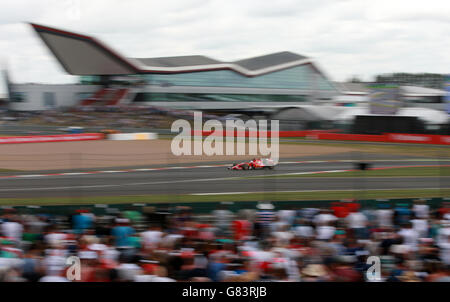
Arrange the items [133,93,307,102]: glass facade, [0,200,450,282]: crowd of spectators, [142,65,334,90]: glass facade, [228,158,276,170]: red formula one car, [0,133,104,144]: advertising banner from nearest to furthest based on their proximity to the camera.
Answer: [0,200,450,282]: crowd of spectators
[228,158,276,170]: red formula one car
[0,133,104,144]: advertising banner
[133,93,307,102]: glass facade
[142,65,334,90]: glass facade

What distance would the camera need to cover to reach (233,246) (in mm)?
5699

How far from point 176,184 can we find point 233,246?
21.2ft

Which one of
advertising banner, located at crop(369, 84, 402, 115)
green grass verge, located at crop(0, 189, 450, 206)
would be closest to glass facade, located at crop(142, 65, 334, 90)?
advertising banner, located at crop(369, 84, 402, 115)

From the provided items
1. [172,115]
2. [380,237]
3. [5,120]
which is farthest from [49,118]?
[380,237]

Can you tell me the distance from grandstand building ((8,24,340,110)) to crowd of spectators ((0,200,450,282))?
45.8m

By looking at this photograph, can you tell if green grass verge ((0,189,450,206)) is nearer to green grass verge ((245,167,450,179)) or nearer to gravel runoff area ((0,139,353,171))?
green grass verge ((245,167,450,179))

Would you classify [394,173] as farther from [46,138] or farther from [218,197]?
[46,138]

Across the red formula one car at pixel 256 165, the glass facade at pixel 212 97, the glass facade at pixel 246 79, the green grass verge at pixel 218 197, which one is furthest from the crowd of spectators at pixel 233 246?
the glass facade at pixel 246 79

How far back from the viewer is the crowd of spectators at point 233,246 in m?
4.92

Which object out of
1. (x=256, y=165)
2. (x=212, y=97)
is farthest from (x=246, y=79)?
(x=256, y=165)

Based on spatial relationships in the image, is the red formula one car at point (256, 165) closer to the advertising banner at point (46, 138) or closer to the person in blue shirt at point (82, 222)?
the person in blue shirt at point (82, 222)

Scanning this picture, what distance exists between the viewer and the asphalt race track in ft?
36.6
